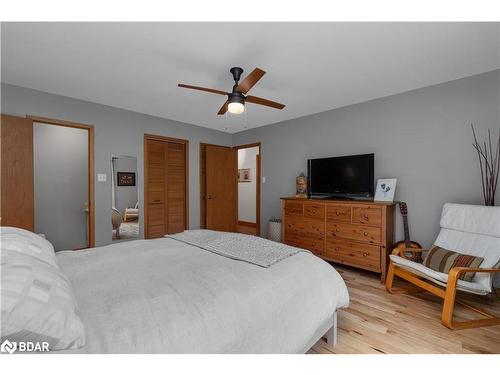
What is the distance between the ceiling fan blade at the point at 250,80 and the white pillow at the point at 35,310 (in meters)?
1.83

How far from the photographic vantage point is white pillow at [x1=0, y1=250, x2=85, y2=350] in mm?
701

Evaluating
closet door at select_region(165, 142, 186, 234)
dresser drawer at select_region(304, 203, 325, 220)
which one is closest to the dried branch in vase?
dresser drawer at select_region(304, 203, 325, 220)

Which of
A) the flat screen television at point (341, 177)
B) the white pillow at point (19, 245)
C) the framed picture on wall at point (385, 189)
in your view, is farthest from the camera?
the flat screen television at point (341, 177)

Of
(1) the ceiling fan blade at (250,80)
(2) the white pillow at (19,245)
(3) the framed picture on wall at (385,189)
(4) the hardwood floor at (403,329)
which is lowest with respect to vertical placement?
→ (4) the hardwood floor at (403,329)

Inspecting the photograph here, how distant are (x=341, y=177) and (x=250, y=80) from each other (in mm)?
2115

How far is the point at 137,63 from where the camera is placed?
2.34 meters

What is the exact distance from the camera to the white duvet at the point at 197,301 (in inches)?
35.2

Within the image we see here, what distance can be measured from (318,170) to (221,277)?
2883 mm

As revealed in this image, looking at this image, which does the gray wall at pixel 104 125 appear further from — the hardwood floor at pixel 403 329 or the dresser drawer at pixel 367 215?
the hardwood floor at pixel 403 329

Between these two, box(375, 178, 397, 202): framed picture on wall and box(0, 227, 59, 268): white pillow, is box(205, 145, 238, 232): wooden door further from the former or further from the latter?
box(0, 227, 59, 268): white pillow

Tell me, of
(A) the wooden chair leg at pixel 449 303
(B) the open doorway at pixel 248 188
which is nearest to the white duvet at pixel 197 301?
(A) the wooden chair leg at pixel 449 303

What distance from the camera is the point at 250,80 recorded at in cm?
209
